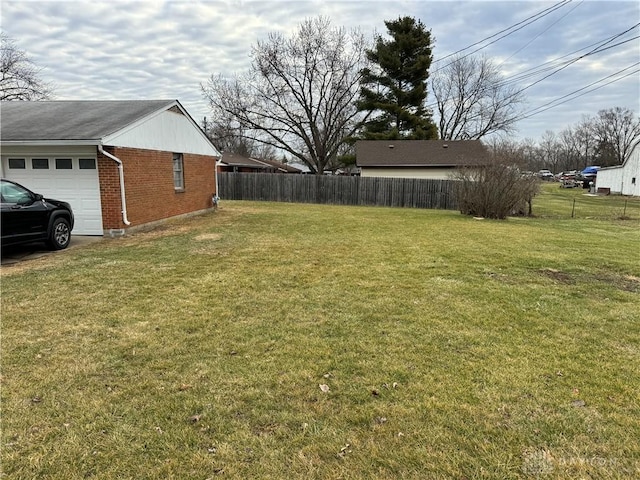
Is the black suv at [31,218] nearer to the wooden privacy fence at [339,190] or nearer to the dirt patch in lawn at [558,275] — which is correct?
the dirt patch in lawn at [558,275]

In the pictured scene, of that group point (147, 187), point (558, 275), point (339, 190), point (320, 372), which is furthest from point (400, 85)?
point (320, 372)

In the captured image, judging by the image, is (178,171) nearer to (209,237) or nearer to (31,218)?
(209,237)

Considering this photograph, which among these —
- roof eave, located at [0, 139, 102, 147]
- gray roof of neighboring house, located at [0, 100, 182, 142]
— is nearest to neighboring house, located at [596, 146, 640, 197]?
gray roof of neighboring house, located at [0, 100, 182, 142]

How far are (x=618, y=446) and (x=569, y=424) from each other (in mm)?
263

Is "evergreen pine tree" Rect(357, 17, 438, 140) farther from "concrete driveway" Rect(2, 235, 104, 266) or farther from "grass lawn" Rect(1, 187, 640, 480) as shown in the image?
"grass lawn" Rect(1, 187, 640, 480)

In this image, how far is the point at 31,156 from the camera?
32.0ft

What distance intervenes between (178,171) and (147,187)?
2.43m

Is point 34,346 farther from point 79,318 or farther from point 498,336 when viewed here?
point 498,336

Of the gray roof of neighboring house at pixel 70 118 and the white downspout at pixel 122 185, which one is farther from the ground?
the gray roof of neighboring house at pixel 70 118

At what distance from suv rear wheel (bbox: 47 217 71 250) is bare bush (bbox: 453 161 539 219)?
13534mm

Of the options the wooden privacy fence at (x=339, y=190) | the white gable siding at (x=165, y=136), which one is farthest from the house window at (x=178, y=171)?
the wooden privacy fence at (x=339, y=190)

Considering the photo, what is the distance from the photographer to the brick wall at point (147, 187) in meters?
9.73

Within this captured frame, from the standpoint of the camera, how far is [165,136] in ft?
40.3

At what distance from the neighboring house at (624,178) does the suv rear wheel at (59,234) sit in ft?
121
